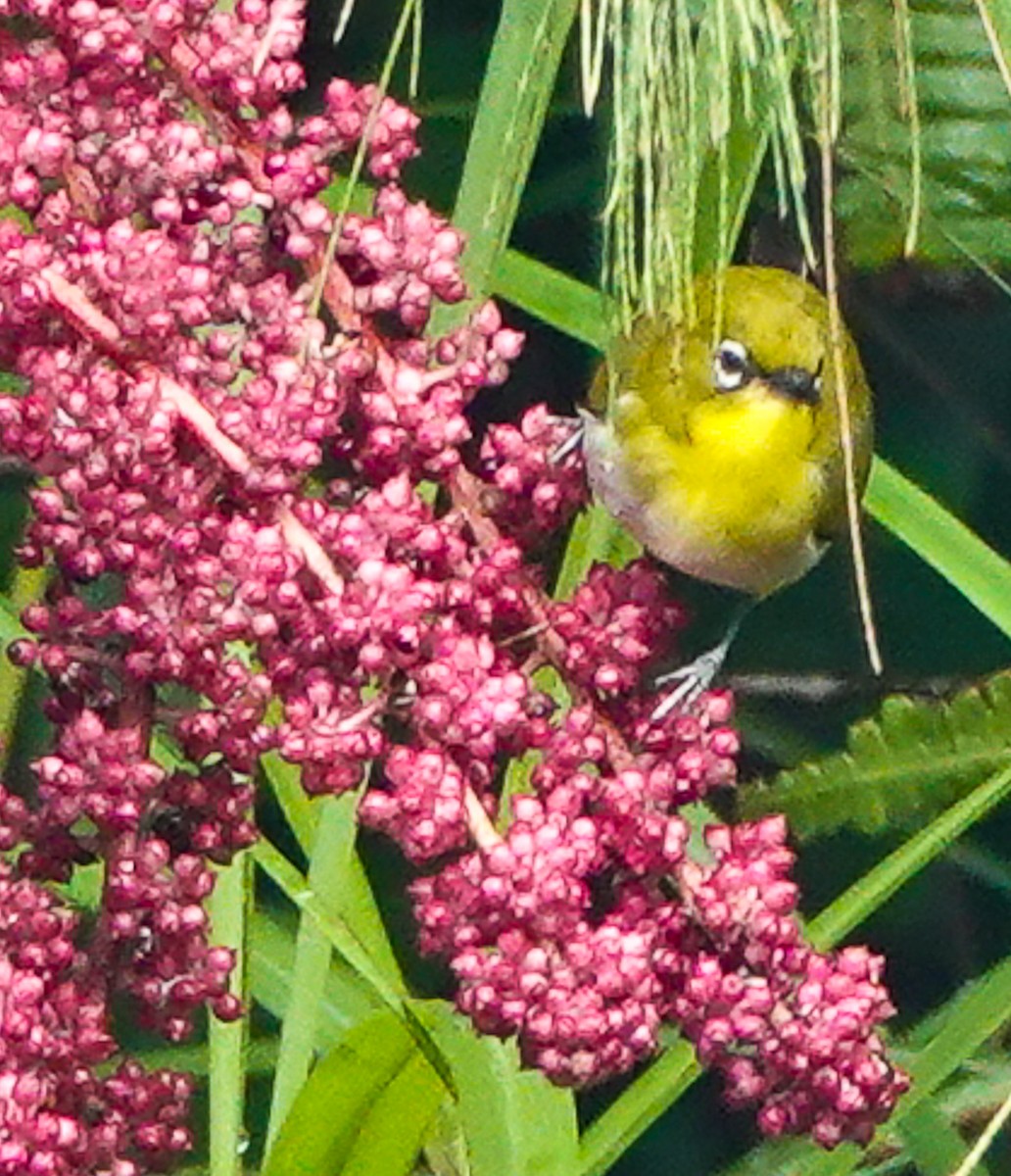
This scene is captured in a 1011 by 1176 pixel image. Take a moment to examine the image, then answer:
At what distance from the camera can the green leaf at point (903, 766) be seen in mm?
1616

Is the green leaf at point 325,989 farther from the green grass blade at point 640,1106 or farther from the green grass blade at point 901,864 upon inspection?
the green grass blade at point 901,864

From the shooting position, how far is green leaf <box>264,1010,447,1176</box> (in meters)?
1.15

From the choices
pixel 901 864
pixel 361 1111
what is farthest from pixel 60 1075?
pixel 901 864

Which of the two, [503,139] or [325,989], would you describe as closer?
[503,139]

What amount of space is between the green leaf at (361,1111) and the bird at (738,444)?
566 millimetres

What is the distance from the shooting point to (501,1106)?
4.17 ft

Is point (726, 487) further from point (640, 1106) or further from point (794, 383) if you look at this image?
point (640, 1106)

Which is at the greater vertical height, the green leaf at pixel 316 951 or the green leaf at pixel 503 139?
the green leaf at pixel 503 139

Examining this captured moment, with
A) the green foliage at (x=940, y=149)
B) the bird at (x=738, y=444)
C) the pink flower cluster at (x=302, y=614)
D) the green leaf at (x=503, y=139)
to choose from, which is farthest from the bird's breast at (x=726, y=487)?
the pink flower cluster at (x=302, y=614)

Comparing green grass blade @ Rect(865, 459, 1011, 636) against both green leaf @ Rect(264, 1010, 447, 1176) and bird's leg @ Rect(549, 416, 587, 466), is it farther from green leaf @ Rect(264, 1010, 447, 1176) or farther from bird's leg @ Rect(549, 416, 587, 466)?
green leaf @ Rect(264, 1010, 447, 1176)

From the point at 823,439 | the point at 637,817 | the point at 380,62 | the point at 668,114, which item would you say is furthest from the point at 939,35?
the point at 637,817

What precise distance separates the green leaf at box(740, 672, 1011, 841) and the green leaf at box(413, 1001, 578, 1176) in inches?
14.3

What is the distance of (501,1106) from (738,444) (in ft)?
2.19

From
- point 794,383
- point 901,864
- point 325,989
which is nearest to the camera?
point 901,864
